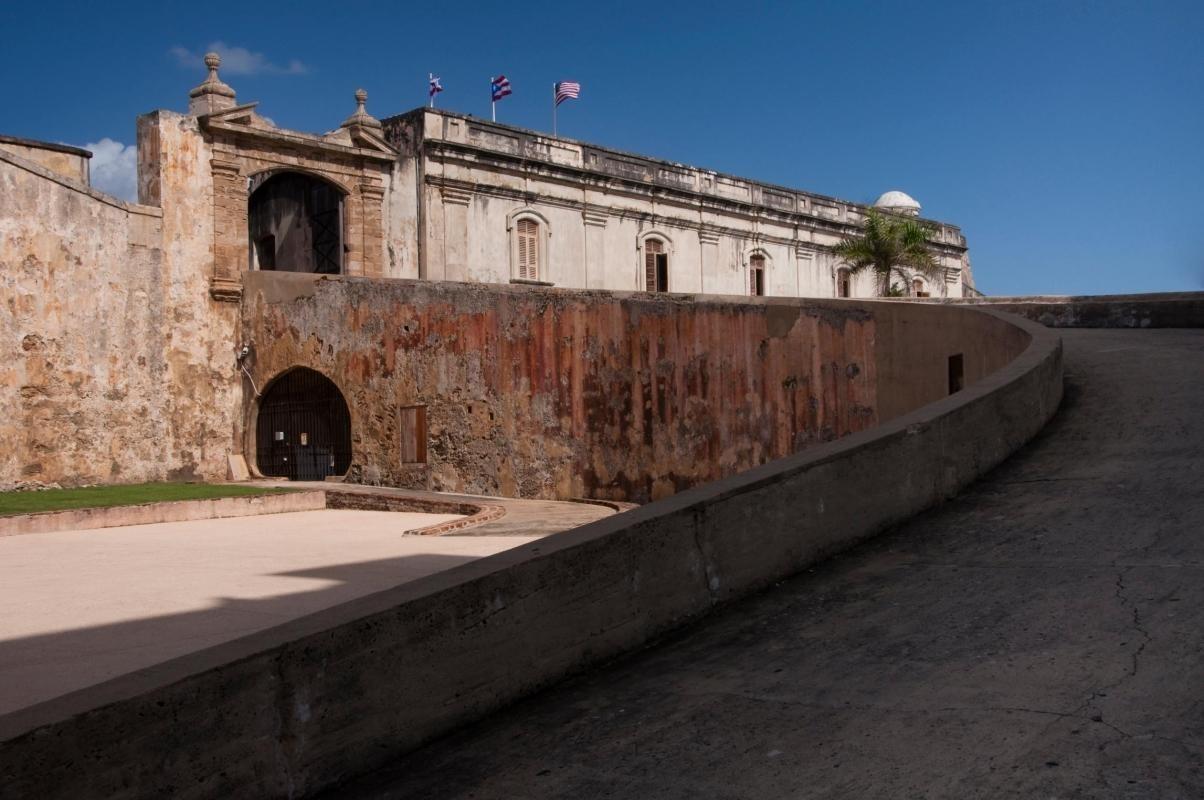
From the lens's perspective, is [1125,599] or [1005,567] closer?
[1125,599]

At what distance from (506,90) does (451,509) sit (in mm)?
19446

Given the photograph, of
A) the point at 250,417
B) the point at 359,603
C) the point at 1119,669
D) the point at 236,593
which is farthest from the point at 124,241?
the point at 1119,669

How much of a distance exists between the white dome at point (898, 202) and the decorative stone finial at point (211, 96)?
26422 mm

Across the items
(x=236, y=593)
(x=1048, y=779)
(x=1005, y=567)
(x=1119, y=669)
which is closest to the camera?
(x=1048, y=779)

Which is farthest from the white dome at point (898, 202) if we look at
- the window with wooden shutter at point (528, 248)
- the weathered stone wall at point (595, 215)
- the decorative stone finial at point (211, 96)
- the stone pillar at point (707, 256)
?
the decorative stone finial at point (211, 96)

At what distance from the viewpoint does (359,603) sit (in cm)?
372

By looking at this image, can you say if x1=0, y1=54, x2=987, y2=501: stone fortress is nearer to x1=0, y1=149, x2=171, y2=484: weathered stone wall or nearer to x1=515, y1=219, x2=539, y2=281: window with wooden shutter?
x1=0, y1=149, x2=171, y2=484: weathered stone wall

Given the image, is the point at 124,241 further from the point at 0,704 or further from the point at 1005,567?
the point at 1005,567

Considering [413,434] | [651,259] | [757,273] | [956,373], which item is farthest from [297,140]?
[757,273]

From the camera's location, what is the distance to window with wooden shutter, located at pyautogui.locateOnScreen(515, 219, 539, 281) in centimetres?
2638

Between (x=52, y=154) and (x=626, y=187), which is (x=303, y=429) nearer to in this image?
(x=52, y=154)

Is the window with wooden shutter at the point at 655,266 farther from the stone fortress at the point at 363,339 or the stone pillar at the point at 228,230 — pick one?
the stone pillar at the point at 228,230

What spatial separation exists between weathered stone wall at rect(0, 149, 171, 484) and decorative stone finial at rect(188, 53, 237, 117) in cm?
285

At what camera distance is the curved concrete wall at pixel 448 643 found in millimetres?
2912
